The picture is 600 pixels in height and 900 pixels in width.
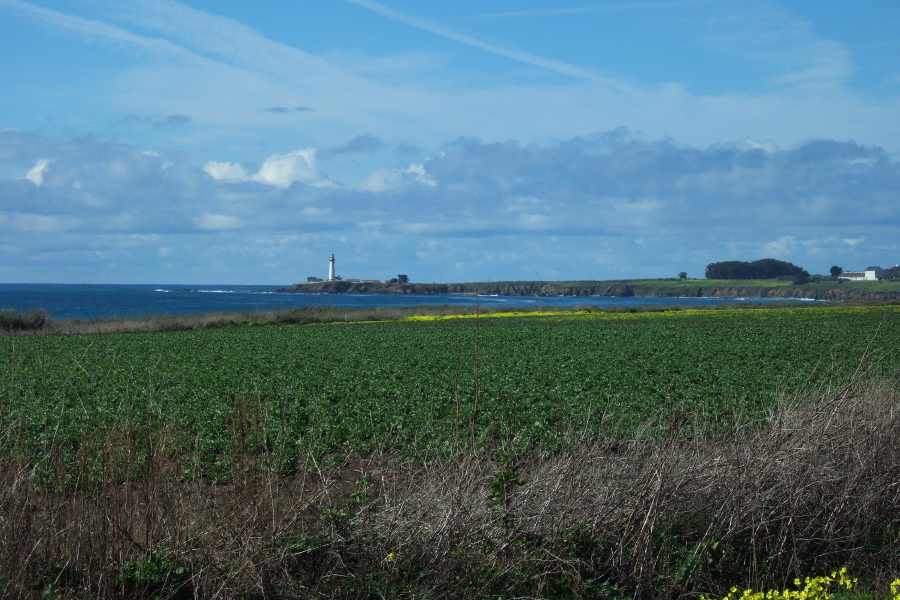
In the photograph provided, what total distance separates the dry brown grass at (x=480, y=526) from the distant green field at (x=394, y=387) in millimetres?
437

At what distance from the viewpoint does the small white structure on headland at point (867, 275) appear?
179 m

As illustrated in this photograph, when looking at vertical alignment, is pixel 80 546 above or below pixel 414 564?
above

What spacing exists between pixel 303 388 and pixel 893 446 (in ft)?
45.7

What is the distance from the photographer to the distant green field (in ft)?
26.0

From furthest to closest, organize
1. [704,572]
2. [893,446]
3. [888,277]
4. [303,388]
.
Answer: [888,277] < [303,388] < [893,446] < [704,572]

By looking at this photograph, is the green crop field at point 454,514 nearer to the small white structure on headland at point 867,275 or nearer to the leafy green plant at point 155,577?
the leafy green plant at point 155,577

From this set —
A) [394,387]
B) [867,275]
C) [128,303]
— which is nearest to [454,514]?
[394,387]

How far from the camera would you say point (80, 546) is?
5609 mm

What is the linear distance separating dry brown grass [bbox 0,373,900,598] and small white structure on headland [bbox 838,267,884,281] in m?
191

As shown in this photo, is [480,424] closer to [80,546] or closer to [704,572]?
[704,572]

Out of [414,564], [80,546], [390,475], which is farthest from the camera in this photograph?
[390,475]

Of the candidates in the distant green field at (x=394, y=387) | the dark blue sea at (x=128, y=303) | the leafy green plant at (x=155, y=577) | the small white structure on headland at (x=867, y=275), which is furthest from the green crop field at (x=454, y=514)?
the small white structure on headland at (x=867, y=275)

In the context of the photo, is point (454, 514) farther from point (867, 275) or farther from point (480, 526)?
point (867, 275)

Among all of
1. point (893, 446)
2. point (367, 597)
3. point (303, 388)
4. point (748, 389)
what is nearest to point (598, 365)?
point (748, 389)
